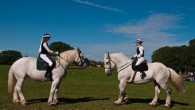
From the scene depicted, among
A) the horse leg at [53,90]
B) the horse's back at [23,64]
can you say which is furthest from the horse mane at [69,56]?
the horse's back at [23,64]

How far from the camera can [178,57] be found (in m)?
108

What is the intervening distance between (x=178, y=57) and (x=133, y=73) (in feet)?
311

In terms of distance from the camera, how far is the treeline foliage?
103750 mm

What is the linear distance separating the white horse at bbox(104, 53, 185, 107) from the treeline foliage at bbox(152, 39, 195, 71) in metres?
88.1

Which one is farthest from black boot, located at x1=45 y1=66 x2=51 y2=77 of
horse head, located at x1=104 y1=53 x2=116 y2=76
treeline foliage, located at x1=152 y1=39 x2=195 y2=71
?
treeline foliage, located at x1=152 y1=39 x2=195 y2=71

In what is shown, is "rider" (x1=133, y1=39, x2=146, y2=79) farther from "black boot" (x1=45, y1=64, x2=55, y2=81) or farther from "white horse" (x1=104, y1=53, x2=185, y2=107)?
"black boot" (x1=45, y1=64, x2=55, y2=81)

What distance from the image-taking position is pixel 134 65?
54.4 feet

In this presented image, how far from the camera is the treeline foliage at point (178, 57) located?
340 ft

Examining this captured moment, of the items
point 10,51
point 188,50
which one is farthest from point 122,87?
point 10,51

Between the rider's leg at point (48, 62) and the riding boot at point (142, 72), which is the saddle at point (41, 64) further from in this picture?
the riding boot at point (142, 72)

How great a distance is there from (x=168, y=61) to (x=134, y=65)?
3819 inches

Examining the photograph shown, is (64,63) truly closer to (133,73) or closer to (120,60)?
(120,60)

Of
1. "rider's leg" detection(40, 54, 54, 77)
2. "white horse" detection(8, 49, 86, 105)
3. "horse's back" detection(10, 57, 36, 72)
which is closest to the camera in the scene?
"rider's leg" detection(40, 54, 54, 77)

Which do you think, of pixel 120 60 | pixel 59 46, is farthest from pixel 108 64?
pixel 59 46
